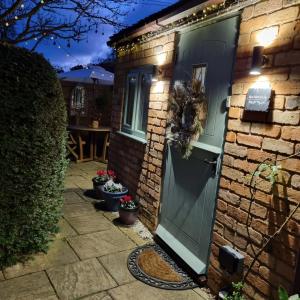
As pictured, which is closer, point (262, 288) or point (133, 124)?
point (262, 288)

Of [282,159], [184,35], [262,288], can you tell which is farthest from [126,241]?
[184,35]

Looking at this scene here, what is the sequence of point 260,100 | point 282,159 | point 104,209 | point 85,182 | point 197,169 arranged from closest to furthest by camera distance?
point 282,159 < point 260,100 < point 197,169 < point 104,209 < point 85,182

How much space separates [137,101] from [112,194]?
1631mm

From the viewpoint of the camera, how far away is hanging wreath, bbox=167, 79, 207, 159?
10.6 feet

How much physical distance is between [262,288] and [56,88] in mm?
2848

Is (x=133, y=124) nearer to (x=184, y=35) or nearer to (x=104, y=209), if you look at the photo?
(x=104, y=209)

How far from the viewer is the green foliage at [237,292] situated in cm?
249

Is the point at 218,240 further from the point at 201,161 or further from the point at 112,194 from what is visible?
the point at 112,194

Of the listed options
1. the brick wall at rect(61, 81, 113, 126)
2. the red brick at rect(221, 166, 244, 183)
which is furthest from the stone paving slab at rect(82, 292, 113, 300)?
the brick wall at rect(61, 81, 113, 126)

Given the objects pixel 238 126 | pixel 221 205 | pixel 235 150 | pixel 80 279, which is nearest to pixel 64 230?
pixel 80 279

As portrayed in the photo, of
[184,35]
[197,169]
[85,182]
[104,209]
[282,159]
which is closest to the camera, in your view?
[282,159]

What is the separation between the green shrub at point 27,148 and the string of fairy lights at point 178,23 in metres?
1.69

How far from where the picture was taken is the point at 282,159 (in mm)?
2152

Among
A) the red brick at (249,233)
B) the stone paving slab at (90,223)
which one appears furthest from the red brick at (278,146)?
the stone paving slab at (90,223)
